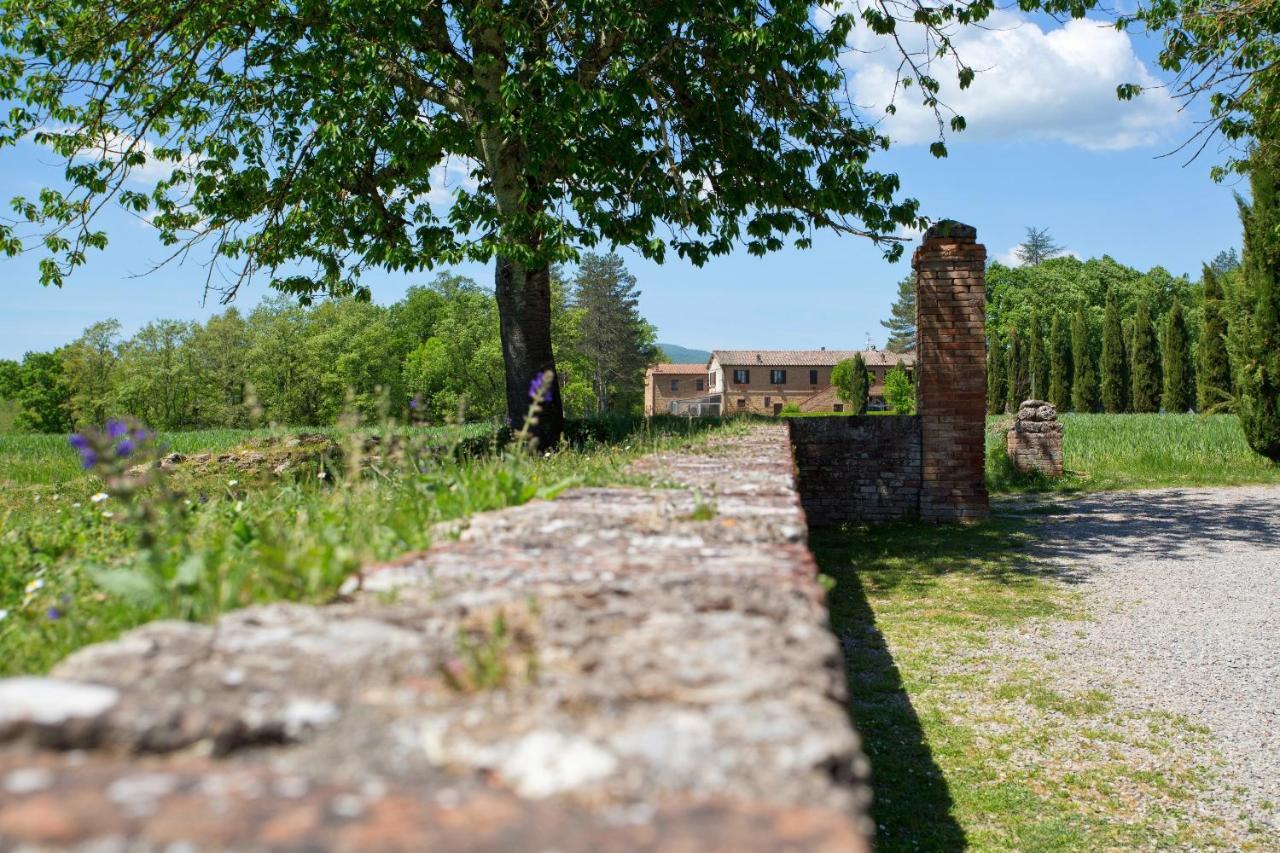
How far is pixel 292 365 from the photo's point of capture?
5362 cm

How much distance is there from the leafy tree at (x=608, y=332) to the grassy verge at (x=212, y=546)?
207ft

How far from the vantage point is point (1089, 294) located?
218 ft

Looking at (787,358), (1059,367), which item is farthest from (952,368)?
(787,358)

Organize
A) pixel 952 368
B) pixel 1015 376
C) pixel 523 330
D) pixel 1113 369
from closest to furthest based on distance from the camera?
1. pixel 523 330
2. pixel 952 368
3. pixel 1113 369
4. pixel 1015 376

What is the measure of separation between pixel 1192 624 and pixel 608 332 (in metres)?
62.9

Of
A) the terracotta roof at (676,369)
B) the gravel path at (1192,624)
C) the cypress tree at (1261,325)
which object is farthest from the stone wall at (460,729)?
the terracotta roof at (676,369)

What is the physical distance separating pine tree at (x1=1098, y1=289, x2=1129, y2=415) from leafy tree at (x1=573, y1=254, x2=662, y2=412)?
34761 mm

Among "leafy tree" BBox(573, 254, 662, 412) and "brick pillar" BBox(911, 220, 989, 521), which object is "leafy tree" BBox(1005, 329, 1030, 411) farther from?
"brick pillar" BBox(911, 220, 989, 521)

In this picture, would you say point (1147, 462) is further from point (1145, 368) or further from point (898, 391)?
point (898, 391)

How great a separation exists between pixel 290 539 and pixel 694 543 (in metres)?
1.19

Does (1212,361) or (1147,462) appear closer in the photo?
(1147,462)

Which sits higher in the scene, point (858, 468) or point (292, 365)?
point (292, 365)

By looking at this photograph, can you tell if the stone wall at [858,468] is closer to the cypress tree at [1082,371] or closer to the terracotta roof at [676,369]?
the cypress tree at [1082,371]

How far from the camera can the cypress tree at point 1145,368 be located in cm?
3922
